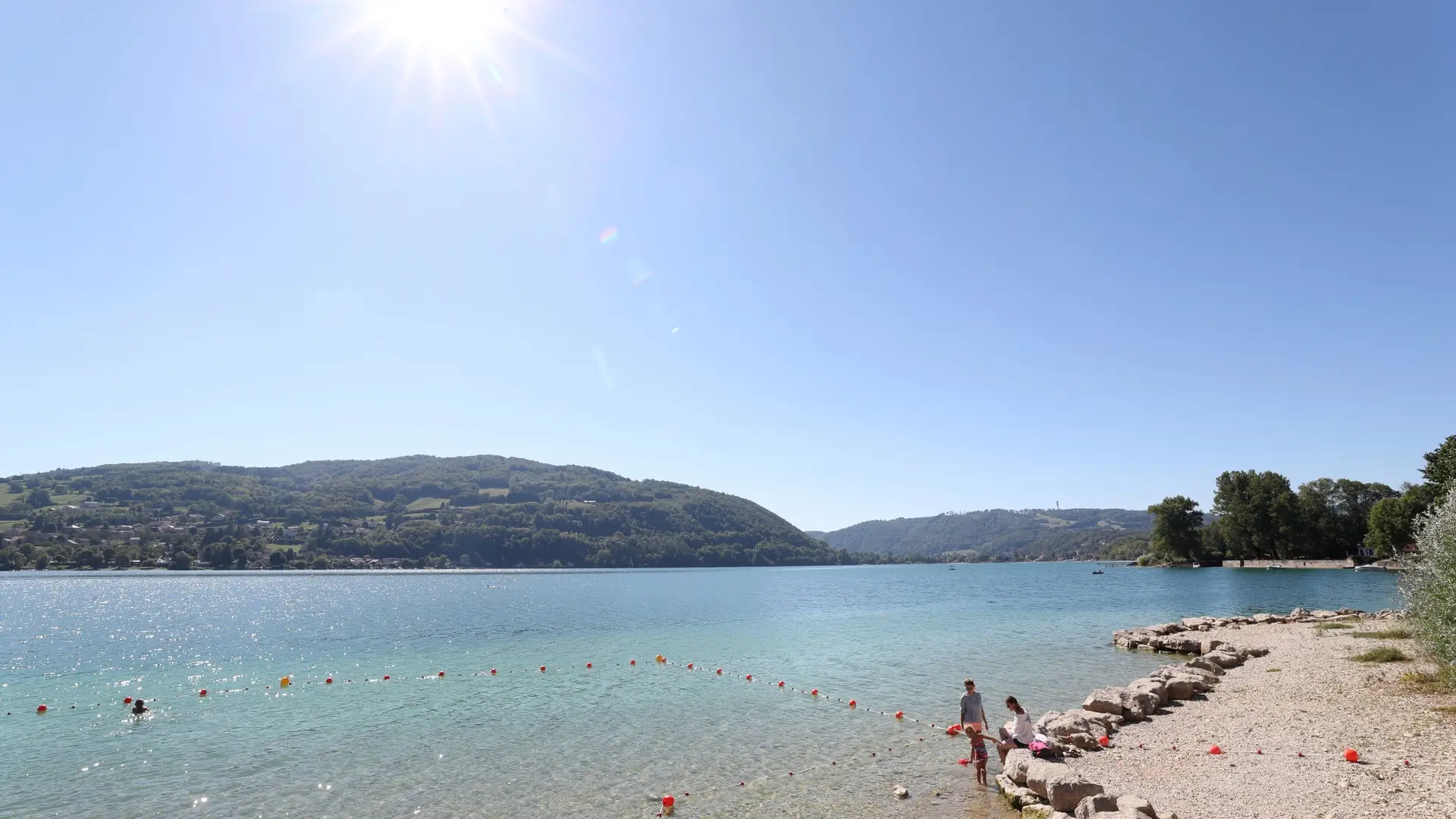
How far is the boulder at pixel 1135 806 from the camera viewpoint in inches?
410

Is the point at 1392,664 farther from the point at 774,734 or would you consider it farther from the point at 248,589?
the point at 248,589

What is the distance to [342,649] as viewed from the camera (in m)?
39.4

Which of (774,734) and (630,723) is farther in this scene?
(630,723)

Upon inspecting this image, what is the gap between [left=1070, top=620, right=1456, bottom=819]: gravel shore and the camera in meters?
11.0

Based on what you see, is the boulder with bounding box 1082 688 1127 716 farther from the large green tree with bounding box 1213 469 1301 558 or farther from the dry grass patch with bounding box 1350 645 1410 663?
the large green tree with bounding box 1213 469 1301 558

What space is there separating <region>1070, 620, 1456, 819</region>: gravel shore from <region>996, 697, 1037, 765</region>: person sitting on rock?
105cm

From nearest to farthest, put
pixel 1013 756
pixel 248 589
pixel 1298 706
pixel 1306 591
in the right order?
pixel 1013 756 → pixel 1298 706 → pixel 1306 591 → pixel 248 589

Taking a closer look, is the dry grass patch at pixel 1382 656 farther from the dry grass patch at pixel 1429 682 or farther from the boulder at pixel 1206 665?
the boulder at pixel 1206 665

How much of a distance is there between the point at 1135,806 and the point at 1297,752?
6215 millimetres

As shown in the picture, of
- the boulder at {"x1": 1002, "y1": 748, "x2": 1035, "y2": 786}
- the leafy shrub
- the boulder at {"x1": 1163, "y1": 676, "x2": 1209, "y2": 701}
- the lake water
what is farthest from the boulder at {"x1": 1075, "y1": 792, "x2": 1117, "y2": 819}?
the boulder at {"x1": 1163, "y1": 676, "x2": 1209, "y2": 701}

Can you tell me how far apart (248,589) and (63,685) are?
86.1 meters

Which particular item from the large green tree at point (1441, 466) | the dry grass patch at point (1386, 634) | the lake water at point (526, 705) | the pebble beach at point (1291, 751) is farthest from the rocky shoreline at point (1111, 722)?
the large green tree at point (1441, 466)

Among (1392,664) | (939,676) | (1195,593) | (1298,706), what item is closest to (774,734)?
(939,676)

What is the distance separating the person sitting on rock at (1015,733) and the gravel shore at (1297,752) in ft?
3.44
